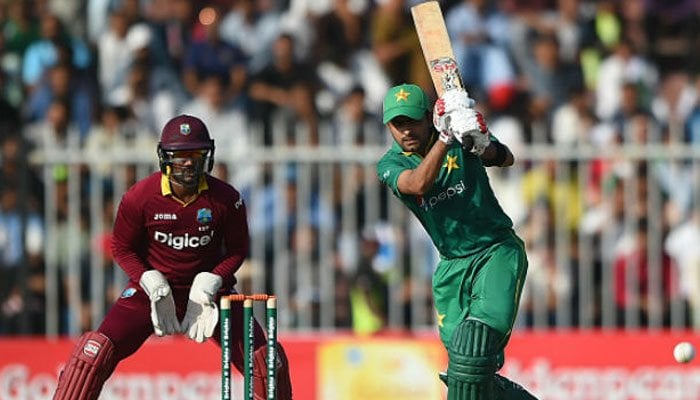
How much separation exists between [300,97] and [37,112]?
211 cm

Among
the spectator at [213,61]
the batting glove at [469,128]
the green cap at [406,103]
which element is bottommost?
the batting glove at [469,128]

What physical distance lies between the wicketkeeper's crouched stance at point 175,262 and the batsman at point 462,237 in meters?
1.01

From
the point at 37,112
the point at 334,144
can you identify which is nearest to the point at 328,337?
the point at 334,144

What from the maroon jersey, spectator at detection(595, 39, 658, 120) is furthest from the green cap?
spectator at detection(595, 39, 658, 120)

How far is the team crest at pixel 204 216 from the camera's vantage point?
9180 mm

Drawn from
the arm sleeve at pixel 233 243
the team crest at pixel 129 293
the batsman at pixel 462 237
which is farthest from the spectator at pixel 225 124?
the batsman at pixel 462 237

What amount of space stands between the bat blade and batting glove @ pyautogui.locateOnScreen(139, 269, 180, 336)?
179 cm

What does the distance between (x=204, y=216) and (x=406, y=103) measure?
54.9 inches

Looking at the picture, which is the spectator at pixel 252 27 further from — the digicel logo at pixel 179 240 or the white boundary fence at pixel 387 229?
the digicel logo at pixel 179 240

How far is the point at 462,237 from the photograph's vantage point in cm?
886

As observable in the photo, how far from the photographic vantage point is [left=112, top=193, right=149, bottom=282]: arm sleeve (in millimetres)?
9172

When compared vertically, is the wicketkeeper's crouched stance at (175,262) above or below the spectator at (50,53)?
below

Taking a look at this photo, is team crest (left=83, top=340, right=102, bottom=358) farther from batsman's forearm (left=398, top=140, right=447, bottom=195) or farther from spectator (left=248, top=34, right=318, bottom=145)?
spectator (left=248, top=34, right=318, bottom=145)

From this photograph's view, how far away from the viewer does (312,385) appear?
40.2ft
